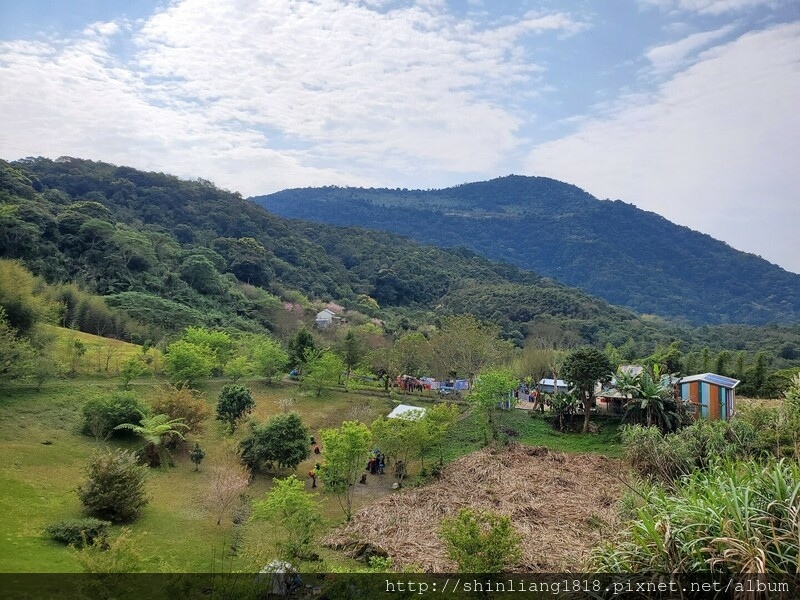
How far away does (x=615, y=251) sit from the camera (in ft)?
527

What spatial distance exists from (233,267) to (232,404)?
4741cm

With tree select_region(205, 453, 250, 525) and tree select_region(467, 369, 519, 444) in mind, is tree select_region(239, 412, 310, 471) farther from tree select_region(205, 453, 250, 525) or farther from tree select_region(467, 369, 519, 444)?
tree select_region(467, 369, 519, 444)

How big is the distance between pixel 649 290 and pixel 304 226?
9535 cm

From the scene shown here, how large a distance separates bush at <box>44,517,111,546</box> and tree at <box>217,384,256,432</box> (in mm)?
10517

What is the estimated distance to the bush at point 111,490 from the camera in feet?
50.1

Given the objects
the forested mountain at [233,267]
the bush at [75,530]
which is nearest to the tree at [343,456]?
the bush at [75,530]

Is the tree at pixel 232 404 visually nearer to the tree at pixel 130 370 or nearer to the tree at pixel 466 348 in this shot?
the tree at pixel 130 370

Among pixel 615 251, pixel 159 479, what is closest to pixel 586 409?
pixel 159 479

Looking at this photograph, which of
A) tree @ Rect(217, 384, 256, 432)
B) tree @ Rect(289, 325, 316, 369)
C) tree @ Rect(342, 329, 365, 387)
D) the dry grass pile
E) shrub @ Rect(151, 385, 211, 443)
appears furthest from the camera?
tree @ Rect(342, 329, 365, 387)

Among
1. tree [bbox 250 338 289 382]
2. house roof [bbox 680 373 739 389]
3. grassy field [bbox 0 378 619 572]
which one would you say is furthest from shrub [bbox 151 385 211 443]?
house roof [bbox 680 373 739 389]

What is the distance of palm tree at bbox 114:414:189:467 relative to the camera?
20.2 meters

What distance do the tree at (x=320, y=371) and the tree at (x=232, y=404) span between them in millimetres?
6829

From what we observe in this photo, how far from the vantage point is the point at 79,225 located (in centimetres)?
5222

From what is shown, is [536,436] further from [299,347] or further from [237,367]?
[237,367]
